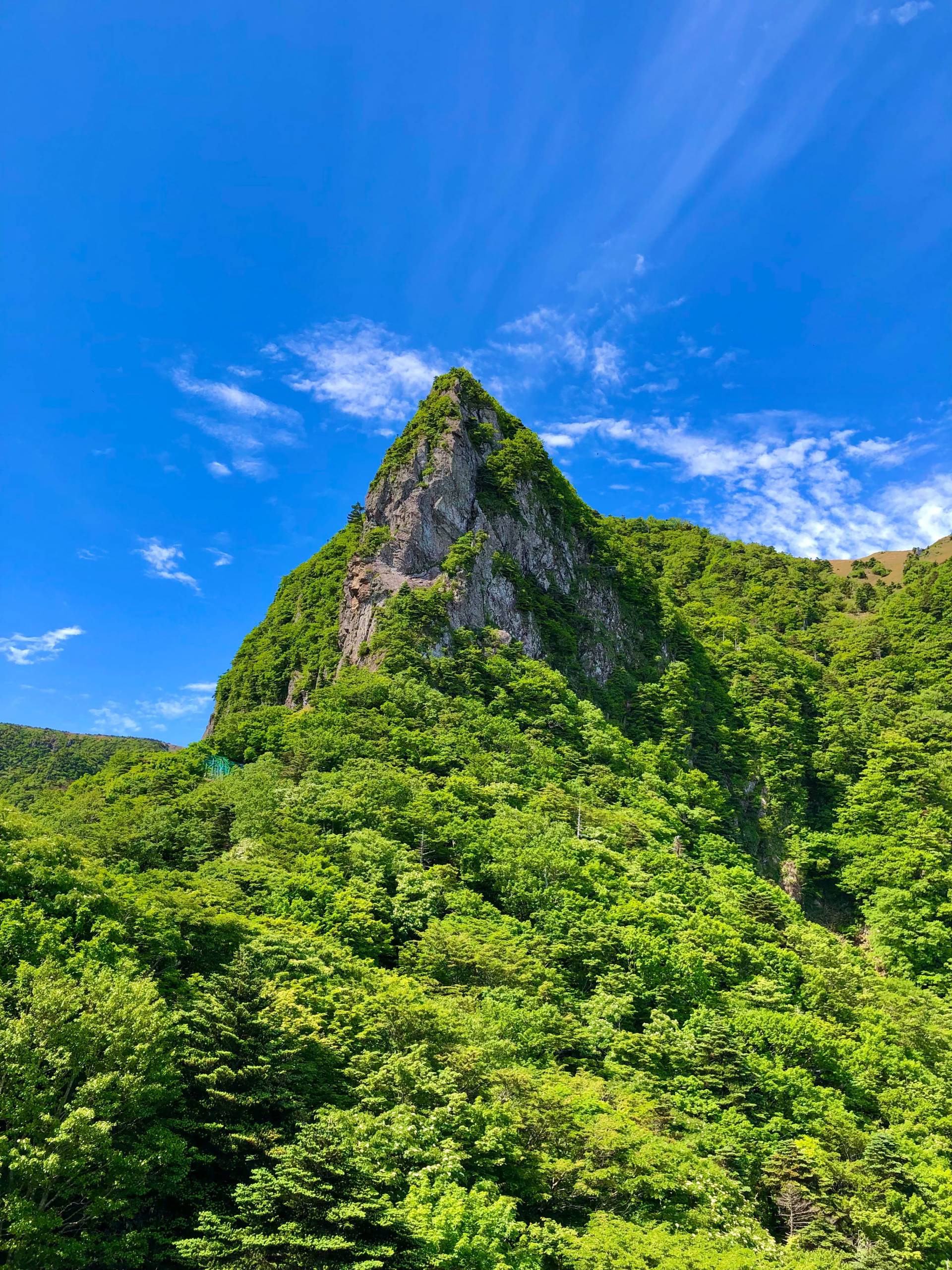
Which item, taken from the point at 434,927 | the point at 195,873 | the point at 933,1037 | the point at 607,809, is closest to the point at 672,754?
the point at 607,809

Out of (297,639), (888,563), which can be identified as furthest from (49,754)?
(888,563)

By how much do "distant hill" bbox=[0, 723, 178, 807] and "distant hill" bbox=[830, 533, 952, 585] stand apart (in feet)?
453

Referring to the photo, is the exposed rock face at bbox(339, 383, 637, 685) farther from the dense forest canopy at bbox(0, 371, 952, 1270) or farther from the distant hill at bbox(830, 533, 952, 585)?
the distant hill at bbox(830, 533, 952, 585)

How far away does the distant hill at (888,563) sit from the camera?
143250 millimetres

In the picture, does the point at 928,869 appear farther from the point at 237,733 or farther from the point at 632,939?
the point at 237,733

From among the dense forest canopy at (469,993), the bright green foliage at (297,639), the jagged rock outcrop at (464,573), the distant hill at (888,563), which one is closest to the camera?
the dense forest canopy at (469,993)

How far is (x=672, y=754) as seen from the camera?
81.6 metres

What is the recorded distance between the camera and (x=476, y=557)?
271 ft

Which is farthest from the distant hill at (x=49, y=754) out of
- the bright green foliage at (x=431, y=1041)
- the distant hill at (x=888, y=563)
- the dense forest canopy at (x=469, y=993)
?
the distant hill at (x=888, y=563)

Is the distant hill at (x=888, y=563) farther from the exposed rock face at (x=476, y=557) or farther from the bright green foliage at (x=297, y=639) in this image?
the bright green foliage at (x=297, y=639)

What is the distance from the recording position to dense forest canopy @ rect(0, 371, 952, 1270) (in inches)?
650

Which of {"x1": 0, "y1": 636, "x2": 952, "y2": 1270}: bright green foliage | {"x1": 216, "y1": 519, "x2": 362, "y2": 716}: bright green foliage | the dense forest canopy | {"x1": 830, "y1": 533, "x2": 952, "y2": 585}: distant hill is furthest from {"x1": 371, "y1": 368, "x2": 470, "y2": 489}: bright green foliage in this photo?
{"x1": 830, "y1": 533, "x2": 952, "y2": 585}: distant hill

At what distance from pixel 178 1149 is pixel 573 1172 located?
1173 centimetres

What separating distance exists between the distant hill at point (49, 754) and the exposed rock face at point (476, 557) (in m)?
51.0
